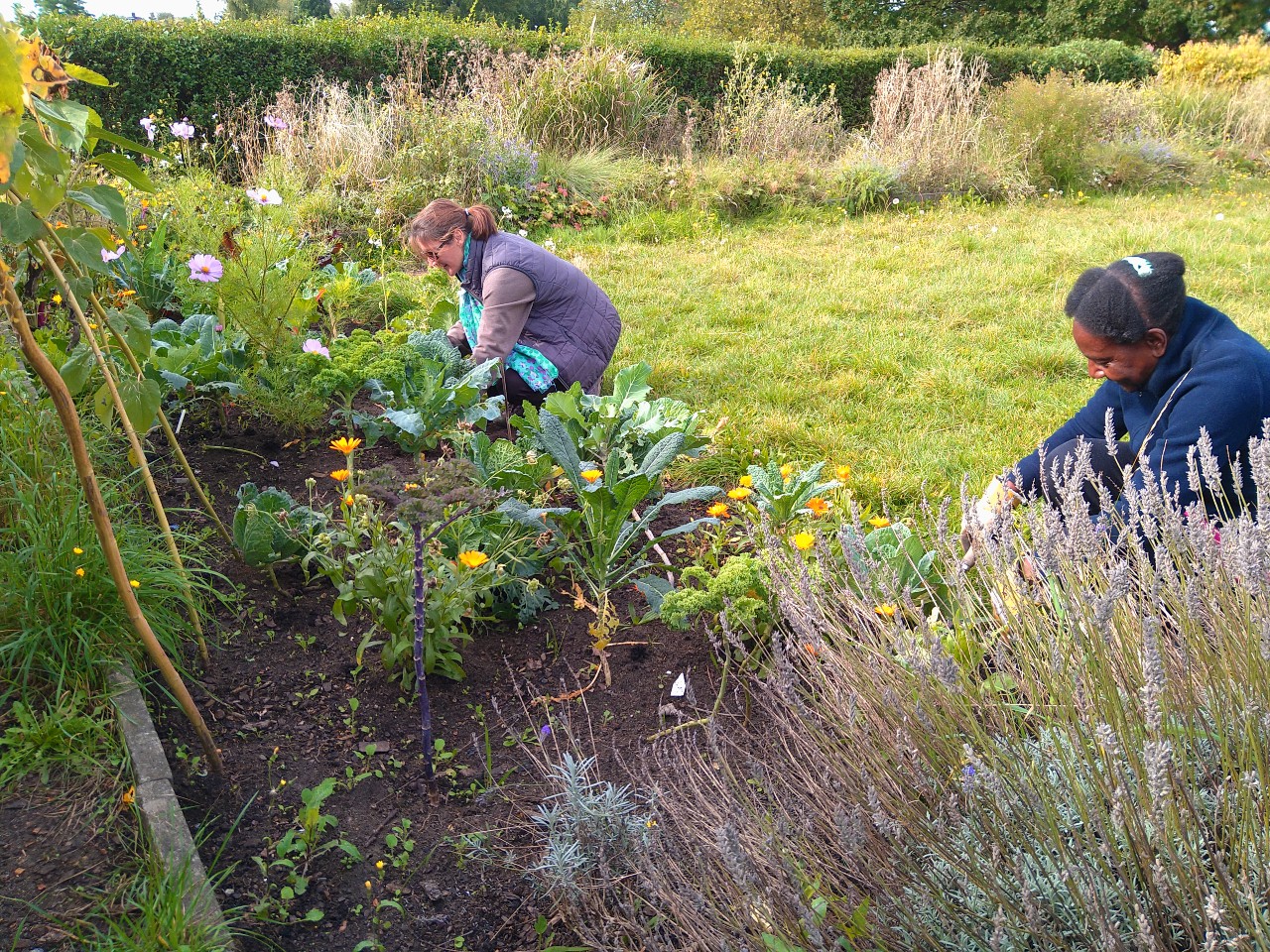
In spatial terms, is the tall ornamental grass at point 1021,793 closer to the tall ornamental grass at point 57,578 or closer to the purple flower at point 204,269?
the tall ornamental grass at point 57,578

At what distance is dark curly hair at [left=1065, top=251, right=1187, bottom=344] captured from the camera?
96.1 inches

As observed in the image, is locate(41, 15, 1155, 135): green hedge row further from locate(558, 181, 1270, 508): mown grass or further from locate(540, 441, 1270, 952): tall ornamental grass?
locate(540, 441, 1270, 952): tall ornamental grass

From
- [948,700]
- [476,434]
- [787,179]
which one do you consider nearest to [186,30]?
[787,179]

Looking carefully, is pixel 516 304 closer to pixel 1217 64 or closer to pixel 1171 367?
pixel 1171 367

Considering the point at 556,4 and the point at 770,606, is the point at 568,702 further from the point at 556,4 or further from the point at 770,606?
the point at 556,4

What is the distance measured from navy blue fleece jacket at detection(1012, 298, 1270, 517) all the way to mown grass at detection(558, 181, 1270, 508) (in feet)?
3.14

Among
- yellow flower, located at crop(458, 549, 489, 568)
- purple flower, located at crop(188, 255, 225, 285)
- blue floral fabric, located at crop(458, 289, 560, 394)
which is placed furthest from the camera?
blue floral fabric, located at crop(458, 289, 560, 394)

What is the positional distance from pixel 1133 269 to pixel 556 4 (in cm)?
4488

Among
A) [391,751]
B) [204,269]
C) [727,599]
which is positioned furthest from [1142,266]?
[204,269]

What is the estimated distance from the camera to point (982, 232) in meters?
7.56

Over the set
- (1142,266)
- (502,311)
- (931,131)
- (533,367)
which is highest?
(931,131)

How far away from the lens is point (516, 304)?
152 inches

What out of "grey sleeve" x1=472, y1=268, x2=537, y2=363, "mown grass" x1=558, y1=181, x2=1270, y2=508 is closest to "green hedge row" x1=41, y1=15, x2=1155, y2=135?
"mown grass" x1=558, y1=181, x2=1270, y2=508

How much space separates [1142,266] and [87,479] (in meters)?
2.53
